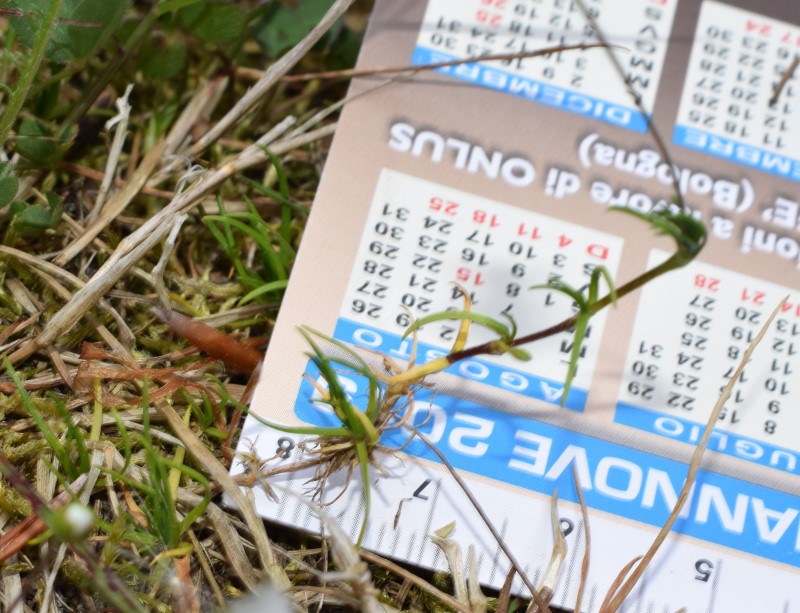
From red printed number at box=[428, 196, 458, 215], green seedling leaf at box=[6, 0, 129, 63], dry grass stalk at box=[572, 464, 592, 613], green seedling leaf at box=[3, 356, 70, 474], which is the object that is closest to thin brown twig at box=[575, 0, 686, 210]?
red printed number at box=[428, 196, 458, 215]

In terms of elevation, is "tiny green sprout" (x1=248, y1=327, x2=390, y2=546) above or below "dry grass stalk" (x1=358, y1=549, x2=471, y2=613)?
above

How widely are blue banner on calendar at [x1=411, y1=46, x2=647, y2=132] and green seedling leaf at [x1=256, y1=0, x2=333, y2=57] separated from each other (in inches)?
6.9

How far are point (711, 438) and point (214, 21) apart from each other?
0.87 metres

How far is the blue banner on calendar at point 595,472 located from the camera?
88cm

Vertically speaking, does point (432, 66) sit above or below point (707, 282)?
above

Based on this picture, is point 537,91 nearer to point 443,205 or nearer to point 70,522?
point 443,205

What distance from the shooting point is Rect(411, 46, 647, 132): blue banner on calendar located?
3.28 ft

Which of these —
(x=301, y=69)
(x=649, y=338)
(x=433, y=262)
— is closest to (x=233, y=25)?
(x=301, y=69)

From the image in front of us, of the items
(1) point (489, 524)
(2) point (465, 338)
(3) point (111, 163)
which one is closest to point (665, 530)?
(1) point (489, 524)

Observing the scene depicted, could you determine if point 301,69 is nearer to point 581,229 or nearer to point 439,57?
point 439,57

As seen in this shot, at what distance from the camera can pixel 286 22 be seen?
1.07 m

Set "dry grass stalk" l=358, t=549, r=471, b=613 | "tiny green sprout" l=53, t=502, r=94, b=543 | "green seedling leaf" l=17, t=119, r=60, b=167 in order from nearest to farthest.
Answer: "tiny green sprout" l=53, t=502, r=94, b=543 → "dry grass stalk" l=358, t=549, r=471, b=613 → "green seedling leaf" l=17, t=119, r=60, b=167

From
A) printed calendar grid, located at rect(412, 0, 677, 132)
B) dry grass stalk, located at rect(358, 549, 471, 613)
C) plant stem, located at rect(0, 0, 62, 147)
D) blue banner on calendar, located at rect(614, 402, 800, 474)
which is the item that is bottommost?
dry grass stalk, located at rect(358, 549, 471, 613)

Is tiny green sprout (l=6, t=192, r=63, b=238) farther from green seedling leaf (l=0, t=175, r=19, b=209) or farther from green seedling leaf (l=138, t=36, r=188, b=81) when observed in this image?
green seedling leaf (l=138, t=36, r=188, b=81)
